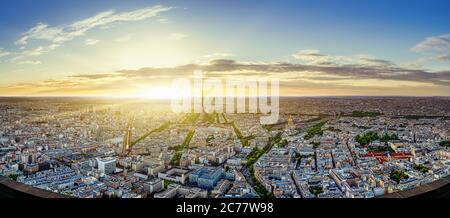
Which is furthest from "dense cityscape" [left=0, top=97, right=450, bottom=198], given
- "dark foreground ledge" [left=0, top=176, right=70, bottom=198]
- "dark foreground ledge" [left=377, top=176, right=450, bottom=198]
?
"dark foreground ledge" [left=0, top=176, right=70, bottom=198]

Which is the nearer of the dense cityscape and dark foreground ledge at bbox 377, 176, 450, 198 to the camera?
dark foreground ledge at bbox 377, 176, 450, 198

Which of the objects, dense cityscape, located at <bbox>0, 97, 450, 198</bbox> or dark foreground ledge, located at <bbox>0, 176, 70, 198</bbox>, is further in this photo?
dense cityscape, located at <bbox>0, 97, 450, 198</bbox>

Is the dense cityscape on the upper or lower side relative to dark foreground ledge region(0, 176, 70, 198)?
lower

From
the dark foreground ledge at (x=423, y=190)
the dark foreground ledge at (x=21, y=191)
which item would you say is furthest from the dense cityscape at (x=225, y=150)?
the dark foreground ledge at (x=21, y=191)

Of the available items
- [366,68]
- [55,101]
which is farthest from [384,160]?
[55,101]

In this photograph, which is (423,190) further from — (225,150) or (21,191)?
(225,150)

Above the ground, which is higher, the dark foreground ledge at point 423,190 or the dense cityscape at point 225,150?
the dark foreground ledge at point 423,190

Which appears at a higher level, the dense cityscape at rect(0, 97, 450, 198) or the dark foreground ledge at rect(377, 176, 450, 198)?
the dark foreground ledge at rect(377, 176, 450, 198)

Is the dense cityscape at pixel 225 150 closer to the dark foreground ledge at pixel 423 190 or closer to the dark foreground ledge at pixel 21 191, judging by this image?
the dark foreground ledge at pixel 423 190

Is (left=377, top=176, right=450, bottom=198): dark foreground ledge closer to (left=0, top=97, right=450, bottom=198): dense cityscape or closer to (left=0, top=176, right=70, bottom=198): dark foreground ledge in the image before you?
(left=0, top=97, right=450, bottom=198): dense cityscape

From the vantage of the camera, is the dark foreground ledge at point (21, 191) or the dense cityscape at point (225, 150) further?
the dense cityscape at point (225, 150)
